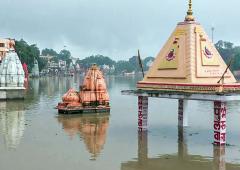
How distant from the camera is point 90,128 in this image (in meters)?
42.2

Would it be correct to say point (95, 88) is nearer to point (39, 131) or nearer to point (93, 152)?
Result: point (39, 131)

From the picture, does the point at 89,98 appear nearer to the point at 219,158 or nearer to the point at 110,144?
the point at 110,144

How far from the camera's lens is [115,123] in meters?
45.9

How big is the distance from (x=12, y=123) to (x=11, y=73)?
28.9m

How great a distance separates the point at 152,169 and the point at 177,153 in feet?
15.6

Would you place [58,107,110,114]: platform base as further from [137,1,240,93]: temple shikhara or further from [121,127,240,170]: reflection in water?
[121,127,240,170]: reflection in water

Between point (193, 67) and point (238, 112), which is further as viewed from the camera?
point (238, 112)

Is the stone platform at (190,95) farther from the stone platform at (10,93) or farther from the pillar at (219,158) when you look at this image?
the stone platform at (10,93)

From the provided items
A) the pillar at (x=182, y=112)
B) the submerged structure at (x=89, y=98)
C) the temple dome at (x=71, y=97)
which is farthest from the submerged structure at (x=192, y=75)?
the temple dome at (x=71, y=97)

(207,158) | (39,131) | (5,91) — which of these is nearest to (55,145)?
(39,131)

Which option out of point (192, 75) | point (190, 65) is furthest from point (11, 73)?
point (192, 75)

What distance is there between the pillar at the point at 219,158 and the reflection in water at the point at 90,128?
7.83 meters

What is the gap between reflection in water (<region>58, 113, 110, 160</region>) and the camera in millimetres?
33531

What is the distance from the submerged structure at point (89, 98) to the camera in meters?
52.2
